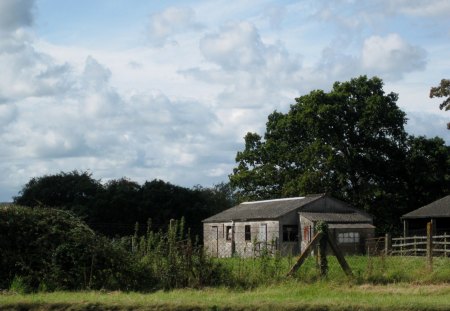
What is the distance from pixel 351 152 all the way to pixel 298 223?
10.1 metres

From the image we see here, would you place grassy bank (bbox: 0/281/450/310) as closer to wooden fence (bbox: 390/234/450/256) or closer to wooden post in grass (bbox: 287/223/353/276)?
wooden post in grass (bbox: 287/223/353/276)

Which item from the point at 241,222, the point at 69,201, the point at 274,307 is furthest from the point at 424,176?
the point at 274,307

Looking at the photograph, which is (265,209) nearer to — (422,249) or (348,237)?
(348,237)

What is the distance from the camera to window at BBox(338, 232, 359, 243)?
1847 inches

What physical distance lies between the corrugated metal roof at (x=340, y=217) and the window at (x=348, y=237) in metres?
1.20

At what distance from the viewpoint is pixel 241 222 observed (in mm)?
51938

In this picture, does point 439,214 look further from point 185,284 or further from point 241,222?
point 185,284

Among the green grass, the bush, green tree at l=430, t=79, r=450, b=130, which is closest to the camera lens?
the bush

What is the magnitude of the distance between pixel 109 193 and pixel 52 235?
4349cm

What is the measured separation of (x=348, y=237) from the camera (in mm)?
47438

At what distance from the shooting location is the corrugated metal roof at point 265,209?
161 feet

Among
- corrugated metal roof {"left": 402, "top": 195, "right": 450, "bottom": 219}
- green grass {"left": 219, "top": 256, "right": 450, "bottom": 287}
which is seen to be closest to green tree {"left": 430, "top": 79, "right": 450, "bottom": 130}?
corrugated metal roof {"left": 402, "top": 195, "right": 450, "bottom": 219}

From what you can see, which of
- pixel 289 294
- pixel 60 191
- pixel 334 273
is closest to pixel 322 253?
pixel 334 273

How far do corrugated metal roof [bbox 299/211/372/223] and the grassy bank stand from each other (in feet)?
102
